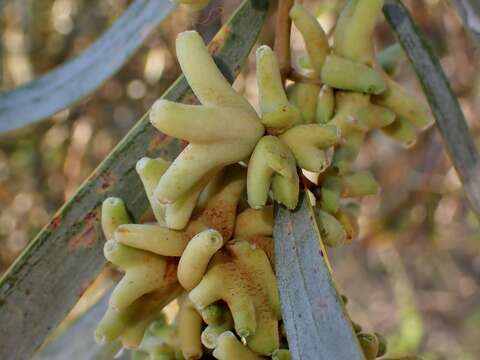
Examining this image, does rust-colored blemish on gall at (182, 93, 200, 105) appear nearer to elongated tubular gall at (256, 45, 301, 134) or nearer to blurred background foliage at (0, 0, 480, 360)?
elongated tubular gall at (256, 45, 301, 134)

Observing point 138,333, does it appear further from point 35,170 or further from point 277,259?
point 35,170

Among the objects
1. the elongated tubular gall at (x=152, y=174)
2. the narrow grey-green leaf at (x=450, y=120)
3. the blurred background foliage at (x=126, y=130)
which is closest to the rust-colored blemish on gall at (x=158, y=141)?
the elongated tubular gall at (x=152, y=174)

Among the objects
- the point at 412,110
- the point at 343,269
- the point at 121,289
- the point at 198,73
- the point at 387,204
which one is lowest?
the point at 343,269

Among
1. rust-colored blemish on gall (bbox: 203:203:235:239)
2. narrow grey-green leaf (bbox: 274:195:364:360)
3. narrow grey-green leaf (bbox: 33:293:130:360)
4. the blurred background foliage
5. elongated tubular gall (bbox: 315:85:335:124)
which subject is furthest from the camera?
the blurred background foliage

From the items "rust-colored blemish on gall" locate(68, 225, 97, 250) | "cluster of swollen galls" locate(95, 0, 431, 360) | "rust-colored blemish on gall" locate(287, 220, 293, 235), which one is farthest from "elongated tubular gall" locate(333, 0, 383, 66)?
"rust-colored blemish on gall" locate(68, 225, 97, 250)

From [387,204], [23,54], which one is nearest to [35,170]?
[23,54]

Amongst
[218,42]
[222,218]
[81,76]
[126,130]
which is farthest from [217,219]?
[126,130]

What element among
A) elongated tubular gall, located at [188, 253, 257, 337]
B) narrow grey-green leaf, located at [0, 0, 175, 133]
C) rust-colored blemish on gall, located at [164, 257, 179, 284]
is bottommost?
elongated tubular gall, located at [188, 253, 257, 337]
